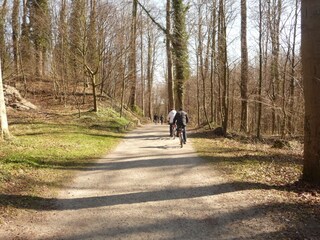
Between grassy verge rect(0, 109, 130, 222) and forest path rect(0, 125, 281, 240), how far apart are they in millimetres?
645

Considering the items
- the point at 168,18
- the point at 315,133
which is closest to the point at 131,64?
the point at 168,18

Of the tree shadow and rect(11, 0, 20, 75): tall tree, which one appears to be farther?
rect(11, 0, 20, 75): tall tree

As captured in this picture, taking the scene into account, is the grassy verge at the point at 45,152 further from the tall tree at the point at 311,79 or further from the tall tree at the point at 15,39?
the tall tree at the point at 15,39

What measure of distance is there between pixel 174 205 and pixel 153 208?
0.47 metres

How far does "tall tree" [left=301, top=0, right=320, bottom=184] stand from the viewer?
23.8ft

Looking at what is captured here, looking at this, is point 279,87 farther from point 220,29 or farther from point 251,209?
point 251,209

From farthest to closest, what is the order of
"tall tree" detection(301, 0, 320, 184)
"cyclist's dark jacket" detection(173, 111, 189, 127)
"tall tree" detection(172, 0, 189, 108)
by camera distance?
"tall tree" detection(172, 0, 189, 108) → "cyclist's dark jacket" detection(173, 111, 189, 127) → "tall tree" detection(301, 0, 320, 184)

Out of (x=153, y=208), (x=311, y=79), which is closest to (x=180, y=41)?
(x=311, y=79)

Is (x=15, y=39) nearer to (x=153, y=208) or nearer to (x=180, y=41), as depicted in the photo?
(x=180, y=41)

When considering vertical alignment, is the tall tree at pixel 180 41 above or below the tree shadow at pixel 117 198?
above

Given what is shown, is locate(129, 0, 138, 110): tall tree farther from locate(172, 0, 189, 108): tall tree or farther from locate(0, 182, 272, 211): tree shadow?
locate(0, 182, 272, 211): tree shadow

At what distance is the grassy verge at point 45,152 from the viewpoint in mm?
8125

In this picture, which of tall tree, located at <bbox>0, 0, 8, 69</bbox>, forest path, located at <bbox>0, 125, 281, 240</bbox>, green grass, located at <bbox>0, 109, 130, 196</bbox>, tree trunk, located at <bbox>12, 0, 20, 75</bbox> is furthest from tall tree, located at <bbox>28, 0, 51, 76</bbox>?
forest path, located at <bbox>0, 125, 281, 240</bbox>

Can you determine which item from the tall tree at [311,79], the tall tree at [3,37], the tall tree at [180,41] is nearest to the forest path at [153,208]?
the tall tree at [311,79]
